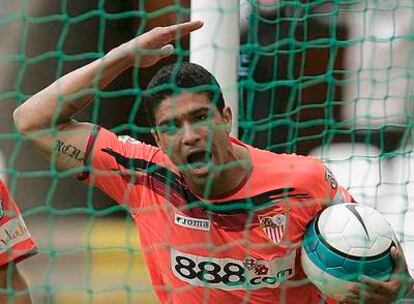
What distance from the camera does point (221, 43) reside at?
94.5 inches

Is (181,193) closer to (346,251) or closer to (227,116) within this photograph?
(227,116)

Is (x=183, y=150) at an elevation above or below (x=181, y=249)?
above

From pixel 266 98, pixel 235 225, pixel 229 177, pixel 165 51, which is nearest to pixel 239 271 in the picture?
pixel 235 225

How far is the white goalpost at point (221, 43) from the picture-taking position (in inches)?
94.2

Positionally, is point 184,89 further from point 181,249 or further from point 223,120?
point 181,249

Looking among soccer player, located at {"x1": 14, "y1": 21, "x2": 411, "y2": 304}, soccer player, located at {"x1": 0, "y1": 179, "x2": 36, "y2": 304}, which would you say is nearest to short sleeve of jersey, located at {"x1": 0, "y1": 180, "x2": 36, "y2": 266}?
soccer player, located at {"x1": 0, "y1": 179, "x2": 36, "y2": 304}

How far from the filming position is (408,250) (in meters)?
Result: 2.85

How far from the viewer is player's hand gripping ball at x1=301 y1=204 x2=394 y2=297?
2012mm

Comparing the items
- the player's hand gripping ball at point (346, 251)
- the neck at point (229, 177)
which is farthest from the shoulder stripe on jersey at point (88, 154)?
the player's hand gripping ball at point (346, 251)

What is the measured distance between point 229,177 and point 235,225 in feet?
0.36

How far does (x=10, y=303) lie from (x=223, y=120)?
678 mm

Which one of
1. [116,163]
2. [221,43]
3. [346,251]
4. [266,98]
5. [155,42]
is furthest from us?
[266,98]

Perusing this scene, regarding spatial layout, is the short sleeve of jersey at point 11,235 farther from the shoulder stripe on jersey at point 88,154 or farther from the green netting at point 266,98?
the shoulder stripe on jersey at point 88,154

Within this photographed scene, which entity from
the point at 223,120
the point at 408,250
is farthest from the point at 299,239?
the point at 408,250
